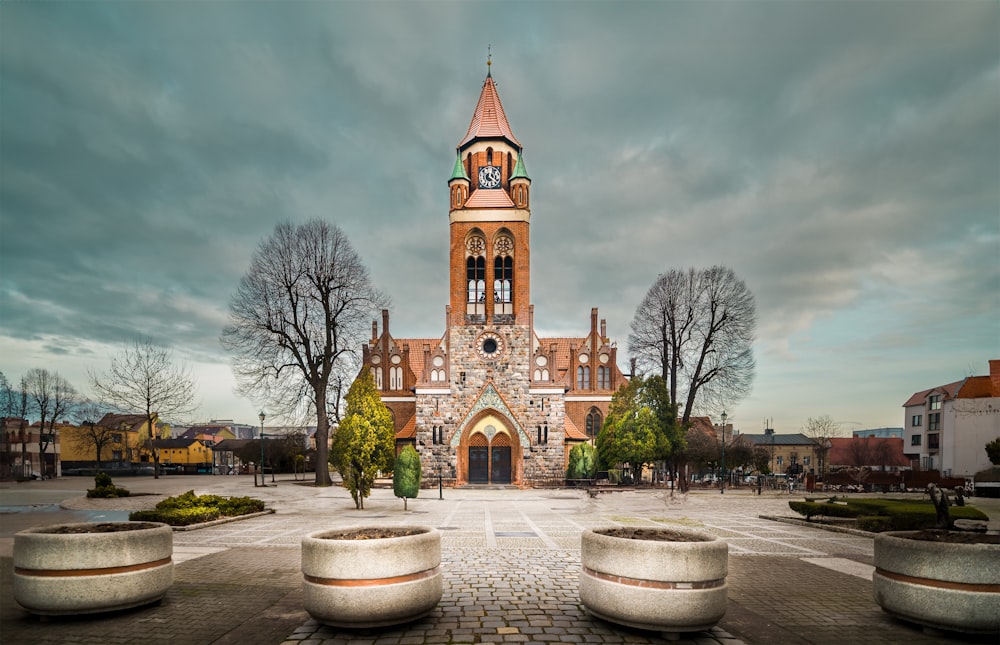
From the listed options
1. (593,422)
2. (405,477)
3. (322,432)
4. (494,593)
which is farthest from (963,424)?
(494,593)

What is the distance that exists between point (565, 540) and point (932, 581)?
831cm

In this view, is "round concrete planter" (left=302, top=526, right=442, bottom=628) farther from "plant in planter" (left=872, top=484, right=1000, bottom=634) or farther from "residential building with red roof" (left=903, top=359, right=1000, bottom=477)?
"residential building with red roof" (left=903, top=359, right=1000, bottom=477)

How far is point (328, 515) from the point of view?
62.2 feet

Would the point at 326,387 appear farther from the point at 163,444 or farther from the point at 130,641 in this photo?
the point at 163,444

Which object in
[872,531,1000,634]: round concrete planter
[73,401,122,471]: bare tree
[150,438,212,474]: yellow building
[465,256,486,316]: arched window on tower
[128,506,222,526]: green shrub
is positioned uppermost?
[465,256,486,316]: arched window on tower

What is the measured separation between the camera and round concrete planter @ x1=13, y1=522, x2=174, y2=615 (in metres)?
6.54

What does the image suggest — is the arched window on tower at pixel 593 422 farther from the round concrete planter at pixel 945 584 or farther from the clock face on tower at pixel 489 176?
the round concrete planter at pixel 945 584

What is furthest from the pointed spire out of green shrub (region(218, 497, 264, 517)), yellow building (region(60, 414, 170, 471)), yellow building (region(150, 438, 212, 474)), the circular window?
yellow building (region(150, 438, 212, 474))

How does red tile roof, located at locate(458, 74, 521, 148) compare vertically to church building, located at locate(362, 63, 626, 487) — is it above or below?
above

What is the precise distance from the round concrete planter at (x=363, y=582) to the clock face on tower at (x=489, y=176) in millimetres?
35326

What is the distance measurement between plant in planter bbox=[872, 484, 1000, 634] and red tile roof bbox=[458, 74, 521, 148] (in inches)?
1456

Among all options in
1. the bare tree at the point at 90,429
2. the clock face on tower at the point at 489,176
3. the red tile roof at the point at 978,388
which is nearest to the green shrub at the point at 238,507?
the clock face on tower at the point at 489,176

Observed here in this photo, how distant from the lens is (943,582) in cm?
616

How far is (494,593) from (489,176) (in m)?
34.6
